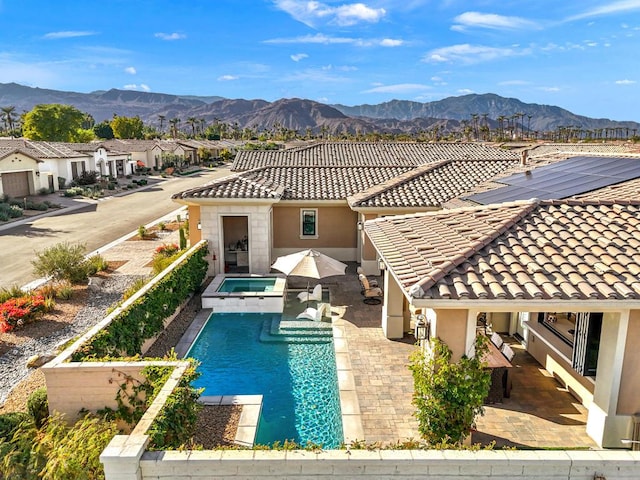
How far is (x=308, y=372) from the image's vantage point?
40.2 ft

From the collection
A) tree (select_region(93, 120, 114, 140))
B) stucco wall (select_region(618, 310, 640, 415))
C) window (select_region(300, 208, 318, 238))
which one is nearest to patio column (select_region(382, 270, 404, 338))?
stucco wall (select_region(618, 310, 640, 415))

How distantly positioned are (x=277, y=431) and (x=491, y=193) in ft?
34.0

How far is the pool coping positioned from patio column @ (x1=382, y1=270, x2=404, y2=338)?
4.68ft

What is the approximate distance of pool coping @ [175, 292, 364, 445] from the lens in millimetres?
9278

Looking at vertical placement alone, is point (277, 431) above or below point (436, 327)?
below

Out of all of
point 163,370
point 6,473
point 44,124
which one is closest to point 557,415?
point 163,370

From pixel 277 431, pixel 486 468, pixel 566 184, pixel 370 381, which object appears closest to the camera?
pixel 486 468

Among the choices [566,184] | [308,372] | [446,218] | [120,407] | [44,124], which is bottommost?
[308,372]

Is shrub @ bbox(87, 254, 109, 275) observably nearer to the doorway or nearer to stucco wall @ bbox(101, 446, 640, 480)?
the doorway

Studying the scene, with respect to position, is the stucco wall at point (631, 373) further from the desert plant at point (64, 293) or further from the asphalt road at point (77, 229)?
the asphalt road at point (77, 229)

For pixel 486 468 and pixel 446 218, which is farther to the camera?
pixel 446 218

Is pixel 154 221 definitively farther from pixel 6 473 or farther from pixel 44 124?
pixel 44 124

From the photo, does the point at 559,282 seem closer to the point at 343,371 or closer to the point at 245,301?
the point at 343,371

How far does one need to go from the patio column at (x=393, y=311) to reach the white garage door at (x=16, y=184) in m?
42.1
